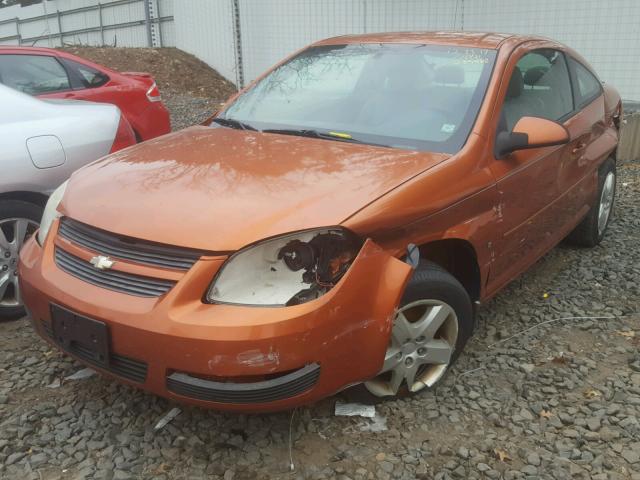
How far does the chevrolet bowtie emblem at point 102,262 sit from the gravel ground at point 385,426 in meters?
0.76

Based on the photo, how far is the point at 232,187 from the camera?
244cm

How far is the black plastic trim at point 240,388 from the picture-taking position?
211 cm

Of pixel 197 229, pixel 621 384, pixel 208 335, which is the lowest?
pixel 621 384

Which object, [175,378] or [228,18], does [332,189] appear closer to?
[175,378]

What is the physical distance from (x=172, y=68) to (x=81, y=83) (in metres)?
8.42

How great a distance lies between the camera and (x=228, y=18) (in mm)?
13234

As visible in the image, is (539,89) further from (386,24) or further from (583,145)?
(386,24)

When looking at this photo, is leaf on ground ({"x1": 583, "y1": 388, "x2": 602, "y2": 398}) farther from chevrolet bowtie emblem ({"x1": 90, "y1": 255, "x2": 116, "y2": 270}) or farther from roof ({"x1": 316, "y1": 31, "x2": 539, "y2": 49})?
chevrolet bowtie emblem ({"x1": 90, "y1": 255, "x2": 116, "y2": 270})

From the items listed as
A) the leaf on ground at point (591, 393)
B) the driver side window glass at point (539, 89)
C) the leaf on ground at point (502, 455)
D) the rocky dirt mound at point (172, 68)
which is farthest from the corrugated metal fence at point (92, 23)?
the leaf on ground at point (502, 455)

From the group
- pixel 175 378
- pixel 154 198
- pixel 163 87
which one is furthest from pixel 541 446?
pixel 163 87

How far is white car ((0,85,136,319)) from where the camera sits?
337cm

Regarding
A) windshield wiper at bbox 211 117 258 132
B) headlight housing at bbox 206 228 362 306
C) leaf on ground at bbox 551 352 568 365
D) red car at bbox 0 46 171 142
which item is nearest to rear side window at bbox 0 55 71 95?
A: red car at bbox 0 46 171 142

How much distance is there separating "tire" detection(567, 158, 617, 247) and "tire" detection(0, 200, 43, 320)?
3.80 meters

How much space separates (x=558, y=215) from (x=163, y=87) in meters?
11.2
